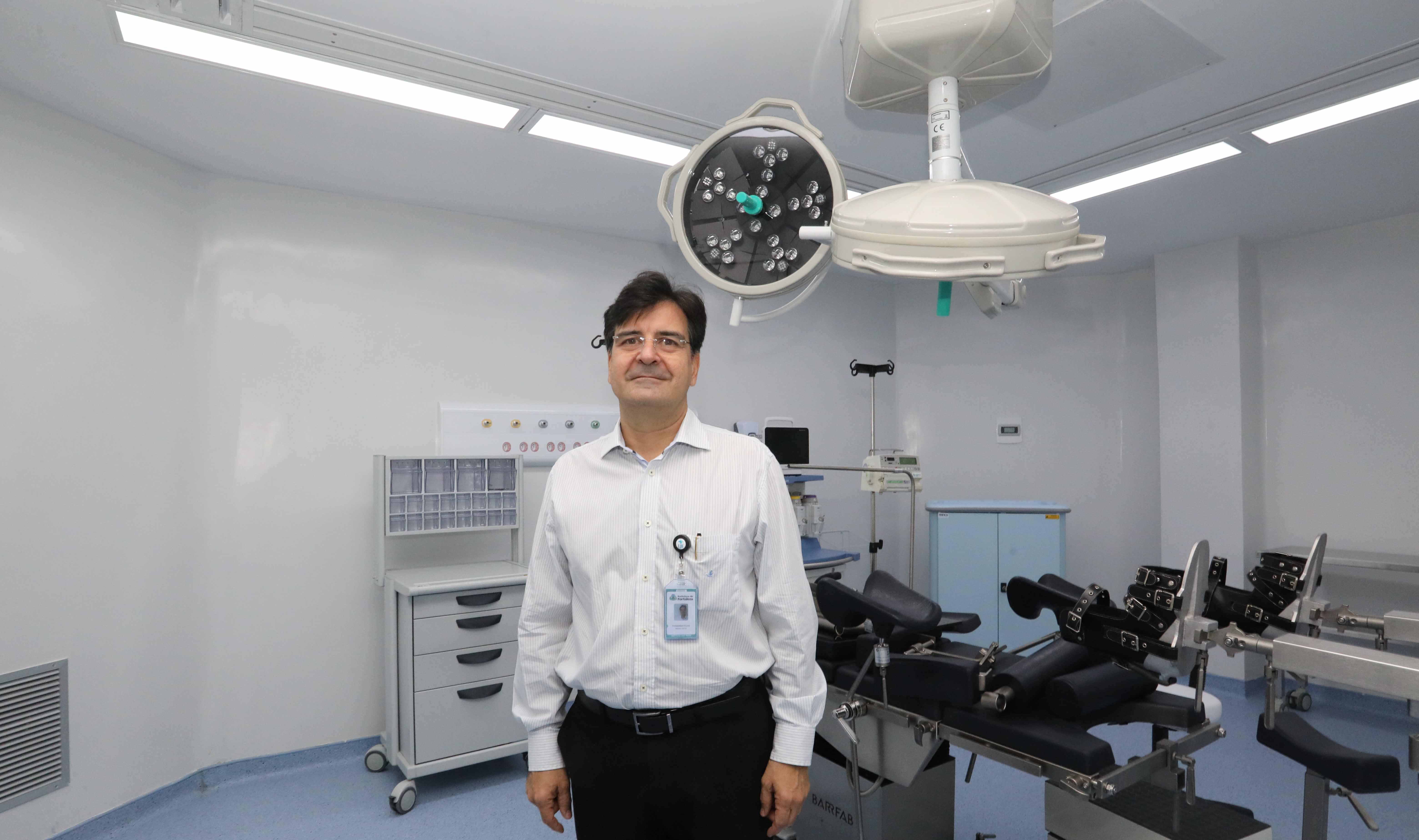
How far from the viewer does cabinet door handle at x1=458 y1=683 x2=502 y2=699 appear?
3.11m

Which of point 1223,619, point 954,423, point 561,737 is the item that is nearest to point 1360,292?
point 954,423

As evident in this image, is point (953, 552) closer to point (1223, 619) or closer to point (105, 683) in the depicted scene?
point (1223, 619)

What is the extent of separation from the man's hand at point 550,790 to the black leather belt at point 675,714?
14 cm

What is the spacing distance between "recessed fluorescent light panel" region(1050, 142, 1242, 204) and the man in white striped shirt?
2113 millimetres

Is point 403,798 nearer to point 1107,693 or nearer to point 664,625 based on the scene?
point 664,625

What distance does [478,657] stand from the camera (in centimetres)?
316

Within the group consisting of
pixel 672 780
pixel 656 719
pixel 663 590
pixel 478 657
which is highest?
pixel 663 590

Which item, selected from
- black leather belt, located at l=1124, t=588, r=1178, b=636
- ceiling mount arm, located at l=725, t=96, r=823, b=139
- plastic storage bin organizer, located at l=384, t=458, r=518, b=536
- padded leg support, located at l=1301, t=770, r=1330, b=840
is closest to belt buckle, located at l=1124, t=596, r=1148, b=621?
black leather belt, located at l=1124, t=588, r=1178, b=636

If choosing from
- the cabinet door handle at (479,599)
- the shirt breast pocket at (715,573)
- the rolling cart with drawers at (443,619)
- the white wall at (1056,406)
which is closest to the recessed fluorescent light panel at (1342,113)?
the white wall at (1056,406)

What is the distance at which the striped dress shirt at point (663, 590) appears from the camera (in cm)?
144

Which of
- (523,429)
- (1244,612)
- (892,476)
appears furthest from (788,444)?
(1244,612)

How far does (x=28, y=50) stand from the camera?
7.38 ft

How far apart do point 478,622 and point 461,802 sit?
677mm

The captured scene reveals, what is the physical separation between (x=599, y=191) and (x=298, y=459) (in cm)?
174
